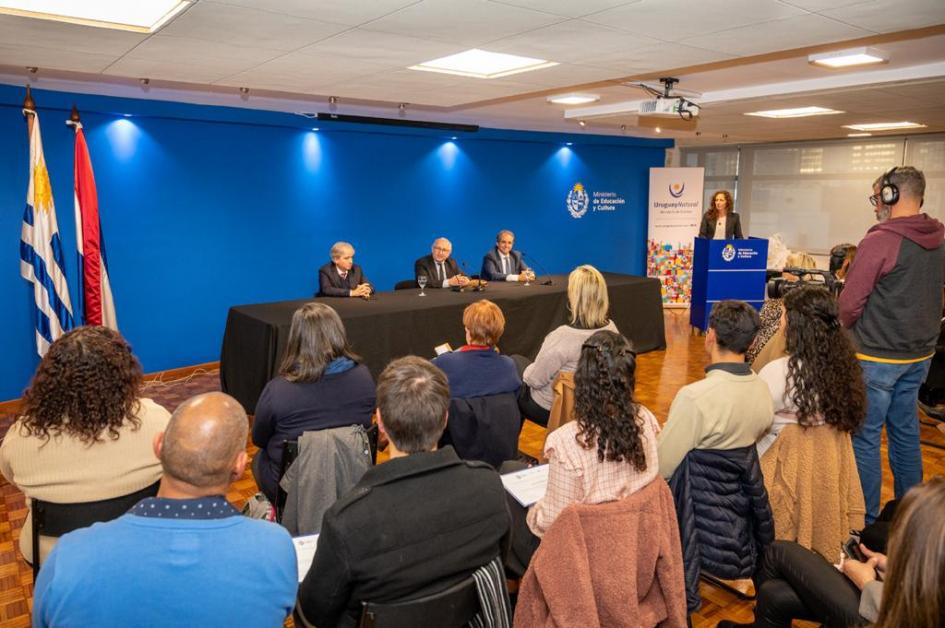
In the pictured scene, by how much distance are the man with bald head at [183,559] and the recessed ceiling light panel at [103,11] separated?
234 centimetres

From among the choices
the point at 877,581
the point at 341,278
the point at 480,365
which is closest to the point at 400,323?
the point at 341,278

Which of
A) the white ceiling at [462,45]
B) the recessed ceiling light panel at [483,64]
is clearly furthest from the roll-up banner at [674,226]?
the recessed ceiling light panel at [483,64]

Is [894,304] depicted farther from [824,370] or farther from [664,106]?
[664,106]

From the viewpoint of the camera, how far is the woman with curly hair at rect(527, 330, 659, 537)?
6.20 feet

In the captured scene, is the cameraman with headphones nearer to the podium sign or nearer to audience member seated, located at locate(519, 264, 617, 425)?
audience member seated, located at locate(519, 264, 617, 425)

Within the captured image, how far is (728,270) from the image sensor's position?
7820 mm

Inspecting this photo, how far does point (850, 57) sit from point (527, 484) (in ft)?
12.9

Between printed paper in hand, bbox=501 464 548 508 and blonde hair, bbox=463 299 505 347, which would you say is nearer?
printed paper in hand, bbox=501 464 548 508

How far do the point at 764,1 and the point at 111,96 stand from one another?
17.4ft

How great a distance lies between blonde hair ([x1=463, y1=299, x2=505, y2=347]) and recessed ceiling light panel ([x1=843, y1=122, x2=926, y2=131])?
7505 mm

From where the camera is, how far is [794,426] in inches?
101

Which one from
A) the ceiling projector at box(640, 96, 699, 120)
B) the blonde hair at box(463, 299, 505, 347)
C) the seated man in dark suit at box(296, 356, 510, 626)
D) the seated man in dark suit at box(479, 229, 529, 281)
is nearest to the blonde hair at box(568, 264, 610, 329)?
the blonde hair at box(463, 299, 505, 347)

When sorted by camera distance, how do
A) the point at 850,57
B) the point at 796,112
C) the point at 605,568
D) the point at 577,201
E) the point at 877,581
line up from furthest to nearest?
the point at 577,201
the point at 796,112
the point at 850,57
the point at 605,568
the point at 877,581

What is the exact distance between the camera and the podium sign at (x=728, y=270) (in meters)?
7.76
